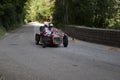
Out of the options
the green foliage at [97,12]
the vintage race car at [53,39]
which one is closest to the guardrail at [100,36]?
the vintage race car at [53,39]

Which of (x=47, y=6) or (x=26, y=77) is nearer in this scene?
(x=26, y=77)

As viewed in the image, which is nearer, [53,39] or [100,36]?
[53,39]

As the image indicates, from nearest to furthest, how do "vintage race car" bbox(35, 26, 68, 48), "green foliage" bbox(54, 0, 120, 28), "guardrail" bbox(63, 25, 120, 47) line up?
"vintage race car" bbox(35, 26, 68, 48) < "guardrail" bbox(63, 25, 120, 47) < "green foliage" bbox(54, 0, 120, 28)

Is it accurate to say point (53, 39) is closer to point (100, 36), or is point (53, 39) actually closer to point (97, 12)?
point (100, 36)

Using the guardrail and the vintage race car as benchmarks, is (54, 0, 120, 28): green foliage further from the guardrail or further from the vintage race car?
the vintage race car

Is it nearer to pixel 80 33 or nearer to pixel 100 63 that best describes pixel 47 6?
pixel 80 33

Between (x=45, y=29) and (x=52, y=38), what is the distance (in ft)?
4.44

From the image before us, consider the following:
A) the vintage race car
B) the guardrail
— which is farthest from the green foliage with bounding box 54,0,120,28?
the vintage race car

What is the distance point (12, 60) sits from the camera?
1328 cm

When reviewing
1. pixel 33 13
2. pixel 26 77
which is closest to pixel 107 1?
pixel 26 77

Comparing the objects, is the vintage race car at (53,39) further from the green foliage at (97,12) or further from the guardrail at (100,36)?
the green foliage at (97,12)

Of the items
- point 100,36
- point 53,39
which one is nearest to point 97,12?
point 100,36

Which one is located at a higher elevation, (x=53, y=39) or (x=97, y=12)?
(x=97, y=12)

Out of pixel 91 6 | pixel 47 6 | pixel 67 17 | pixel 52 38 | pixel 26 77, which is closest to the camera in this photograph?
pixel 26 77
